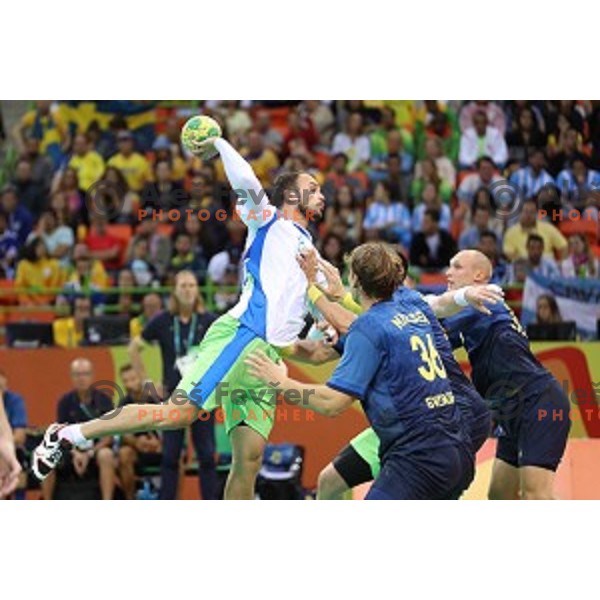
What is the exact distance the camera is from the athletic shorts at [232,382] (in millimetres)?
11133

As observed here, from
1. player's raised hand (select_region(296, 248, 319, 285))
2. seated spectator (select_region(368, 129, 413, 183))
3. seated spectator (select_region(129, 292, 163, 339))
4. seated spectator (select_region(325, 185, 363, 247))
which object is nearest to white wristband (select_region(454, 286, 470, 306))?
player's raised hand (select_region(296, 248, 319, 285))

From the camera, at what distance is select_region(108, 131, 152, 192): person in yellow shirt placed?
21297 millimetres

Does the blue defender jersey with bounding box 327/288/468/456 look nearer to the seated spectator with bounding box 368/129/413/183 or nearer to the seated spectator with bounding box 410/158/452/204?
the seated spectator with bounding box 410/158/452/204

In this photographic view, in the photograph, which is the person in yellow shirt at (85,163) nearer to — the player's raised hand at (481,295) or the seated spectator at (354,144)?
the seated spectator at (354,144)

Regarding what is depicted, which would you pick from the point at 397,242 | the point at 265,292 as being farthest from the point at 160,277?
the point at 265,292

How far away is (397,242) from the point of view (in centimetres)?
1923

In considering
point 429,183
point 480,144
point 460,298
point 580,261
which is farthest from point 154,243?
point 460,298

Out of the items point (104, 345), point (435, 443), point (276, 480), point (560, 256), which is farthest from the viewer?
point (560, 256)

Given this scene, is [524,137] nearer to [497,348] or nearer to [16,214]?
[16,214]

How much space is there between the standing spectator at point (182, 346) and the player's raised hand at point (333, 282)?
4213 millimetres

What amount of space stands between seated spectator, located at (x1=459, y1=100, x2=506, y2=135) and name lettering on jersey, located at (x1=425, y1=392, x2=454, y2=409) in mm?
11660

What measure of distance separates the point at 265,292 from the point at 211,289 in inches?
241

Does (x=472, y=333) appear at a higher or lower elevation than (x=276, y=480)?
higher

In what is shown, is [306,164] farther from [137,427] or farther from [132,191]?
[137,427]
